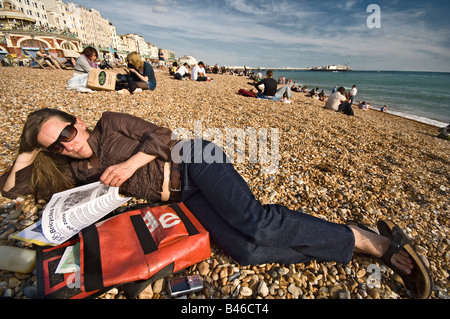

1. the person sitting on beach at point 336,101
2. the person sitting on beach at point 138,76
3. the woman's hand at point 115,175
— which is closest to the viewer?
the woman's hand at point 115,175

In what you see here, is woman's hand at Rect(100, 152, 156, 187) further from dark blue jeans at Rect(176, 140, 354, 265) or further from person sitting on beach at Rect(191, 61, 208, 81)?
person sitting on beach at Rect(191, 61, 208, 81)

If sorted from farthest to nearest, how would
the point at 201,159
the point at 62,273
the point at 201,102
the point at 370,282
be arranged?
the point at 201,102 < the point at 201,159 < the point at 370,282 < the point at 62,273

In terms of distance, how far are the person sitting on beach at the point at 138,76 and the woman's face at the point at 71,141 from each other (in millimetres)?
6708

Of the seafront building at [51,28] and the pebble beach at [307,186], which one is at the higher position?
the seafront building at [51,28]

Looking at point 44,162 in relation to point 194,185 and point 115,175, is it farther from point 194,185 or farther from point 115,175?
point 194,185

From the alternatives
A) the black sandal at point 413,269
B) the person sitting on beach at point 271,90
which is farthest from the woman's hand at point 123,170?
the person sitting on beach at point 271,90

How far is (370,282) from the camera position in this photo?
1874mm

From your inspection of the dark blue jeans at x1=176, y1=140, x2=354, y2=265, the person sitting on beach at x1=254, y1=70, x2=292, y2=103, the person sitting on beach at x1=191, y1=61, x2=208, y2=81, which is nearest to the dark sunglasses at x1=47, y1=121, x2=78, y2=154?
the dark blue jeans at x1=176, y1=140, x2=354, y2=265

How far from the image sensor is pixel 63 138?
2066mm

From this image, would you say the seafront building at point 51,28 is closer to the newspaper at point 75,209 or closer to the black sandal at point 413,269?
the newspaper at point 75,209

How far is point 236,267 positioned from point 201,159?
117cm

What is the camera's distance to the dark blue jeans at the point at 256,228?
1.73m
